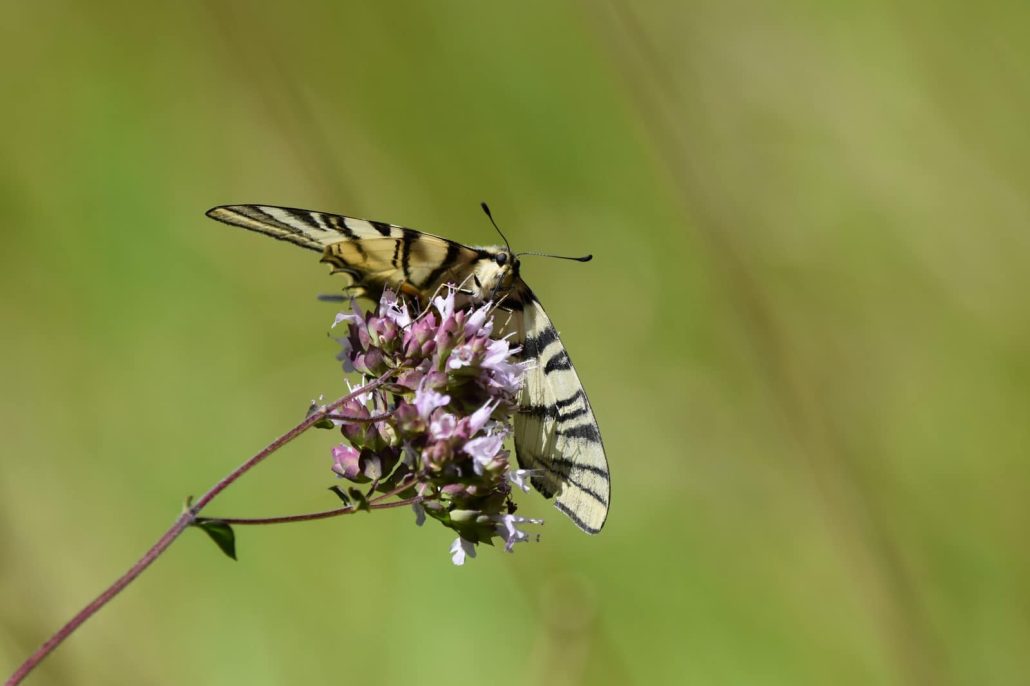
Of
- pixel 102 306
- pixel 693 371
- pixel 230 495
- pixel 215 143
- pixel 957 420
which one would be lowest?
pixel 230 495

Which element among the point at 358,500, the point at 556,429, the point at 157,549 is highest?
the point at 556,429

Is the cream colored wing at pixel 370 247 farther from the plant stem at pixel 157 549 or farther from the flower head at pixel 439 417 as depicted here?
the plant stem at pixel 157 549

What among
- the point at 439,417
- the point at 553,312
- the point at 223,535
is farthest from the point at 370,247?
the point at 553,312

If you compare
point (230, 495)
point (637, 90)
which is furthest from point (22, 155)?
point (637, 90)

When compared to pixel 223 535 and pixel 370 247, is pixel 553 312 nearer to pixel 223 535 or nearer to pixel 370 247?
pixel 370 247

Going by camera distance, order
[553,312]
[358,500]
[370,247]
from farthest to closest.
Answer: [553,312], [370,247], [358,500]

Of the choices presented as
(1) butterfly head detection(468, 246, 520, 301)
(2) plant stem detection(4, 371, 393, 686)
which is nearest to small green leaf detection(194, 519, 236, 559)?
(2) plant stem detection(4, 371, 393, 686)

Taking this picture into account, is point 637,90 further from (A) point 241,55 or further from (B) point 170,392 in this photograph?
(B) point 170,392
